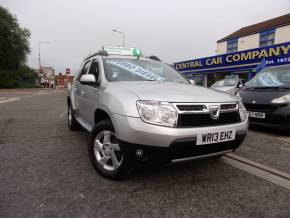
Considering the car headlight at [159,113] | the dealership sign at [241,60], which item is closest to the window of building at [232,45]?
the dealership sign at [241,60]

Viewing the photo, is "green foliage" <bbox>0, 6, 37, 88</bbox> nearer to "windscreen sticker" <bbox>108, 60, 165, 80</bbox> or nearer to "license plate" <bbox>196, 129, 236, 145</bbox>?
"windscreen sticker" <bbox>108, 60, 165, 80</bbox>

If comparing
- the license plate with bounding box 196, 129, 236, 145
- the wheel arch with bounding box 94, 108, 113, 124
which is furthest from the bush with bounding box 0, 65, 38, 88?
the license plate with bounding box 196, 129, 236, 145

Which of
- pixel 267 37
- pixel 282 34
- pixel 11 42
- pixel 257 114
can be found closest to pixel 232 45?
pixel 267 37

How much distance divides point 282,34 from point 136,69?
29.8 m

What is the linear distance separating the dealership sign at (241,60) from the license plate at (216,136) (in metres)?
14.0

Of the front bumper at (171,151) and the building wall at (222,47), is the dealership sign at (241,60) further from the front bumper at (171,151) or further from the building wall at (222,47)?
the front bumper at (171,151)

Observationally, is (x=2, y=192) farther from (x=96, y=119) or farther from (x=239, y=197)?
(x=239, y=197)

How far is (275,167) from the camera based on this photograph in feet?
11.2

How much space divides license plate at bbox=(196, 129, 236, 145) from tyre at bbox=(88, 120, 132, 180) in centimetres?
77

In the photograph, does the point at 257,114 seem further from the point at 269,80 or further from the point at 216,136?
the point at 216,136

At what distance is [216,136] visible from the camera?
263cm

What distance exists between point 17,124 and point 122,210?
16.7ft

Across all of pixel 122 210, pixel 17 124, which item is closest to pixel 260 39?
pixel 17 124

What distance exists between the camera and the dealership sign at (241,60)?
1532 centimetres
